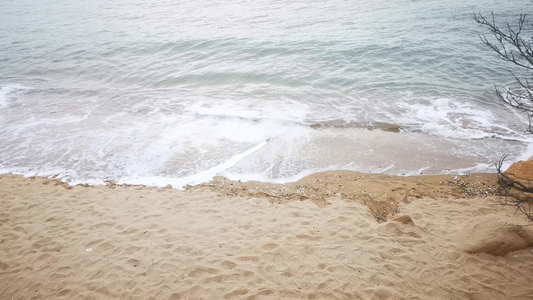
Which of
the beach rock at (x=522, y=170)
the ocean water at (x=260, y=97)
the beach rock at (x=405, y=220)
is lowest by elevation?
the beach rock at (x=405, y=220)

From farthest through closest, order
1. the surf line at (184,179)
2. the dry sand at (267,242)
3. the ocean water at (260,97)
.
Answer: the ocean water at (260,97) → the surf line at (184,179) → the dry sand at (267,242)

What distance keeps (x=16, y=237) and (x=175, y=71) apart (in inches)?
455

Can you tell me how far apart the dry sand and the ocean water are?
38.2 inches

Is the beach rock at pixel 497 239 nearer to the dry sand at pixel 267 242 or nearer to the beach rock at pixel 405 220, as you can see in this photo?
the dry sand at pixel 267 242

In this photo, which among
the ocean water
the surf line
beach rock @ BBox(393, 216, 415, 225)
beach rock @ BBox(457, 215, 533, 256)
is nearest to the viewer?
beach rock @ BBox(457, 215, 533, 256)

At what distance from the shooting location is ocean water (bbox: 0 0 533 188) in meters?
7.56

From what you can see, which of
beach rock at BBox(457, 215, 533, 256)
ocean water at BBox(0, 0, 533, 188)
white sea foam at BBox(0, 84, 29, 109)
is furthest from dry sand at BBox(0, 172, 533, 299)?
white sea foam at BBox(0, 84, 29, 109)

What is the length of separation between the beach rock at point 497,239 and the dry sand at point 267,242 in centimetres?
2

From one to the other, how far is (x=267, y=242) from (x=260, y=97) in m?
8.10

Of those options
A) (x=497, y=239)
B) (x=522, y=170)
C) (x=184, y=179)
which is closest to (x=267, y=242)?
(x=184, y=179)

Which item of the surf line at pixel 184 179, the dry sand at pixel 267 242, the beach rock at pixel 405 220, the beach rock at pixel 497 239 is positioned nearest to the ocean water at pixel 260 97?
the surf line at pixel 184 179

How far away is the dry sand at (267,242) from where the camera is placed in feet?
13.2

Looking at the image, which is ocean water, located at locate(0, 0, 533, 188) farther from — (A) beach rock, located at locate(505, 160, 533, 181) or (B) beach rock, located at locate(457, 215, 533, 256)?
(B) beach rock, located at locate(457, 215, 533, 256)

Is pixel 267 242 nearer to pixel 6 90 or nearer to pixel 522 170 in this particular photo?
pixel 522 170
